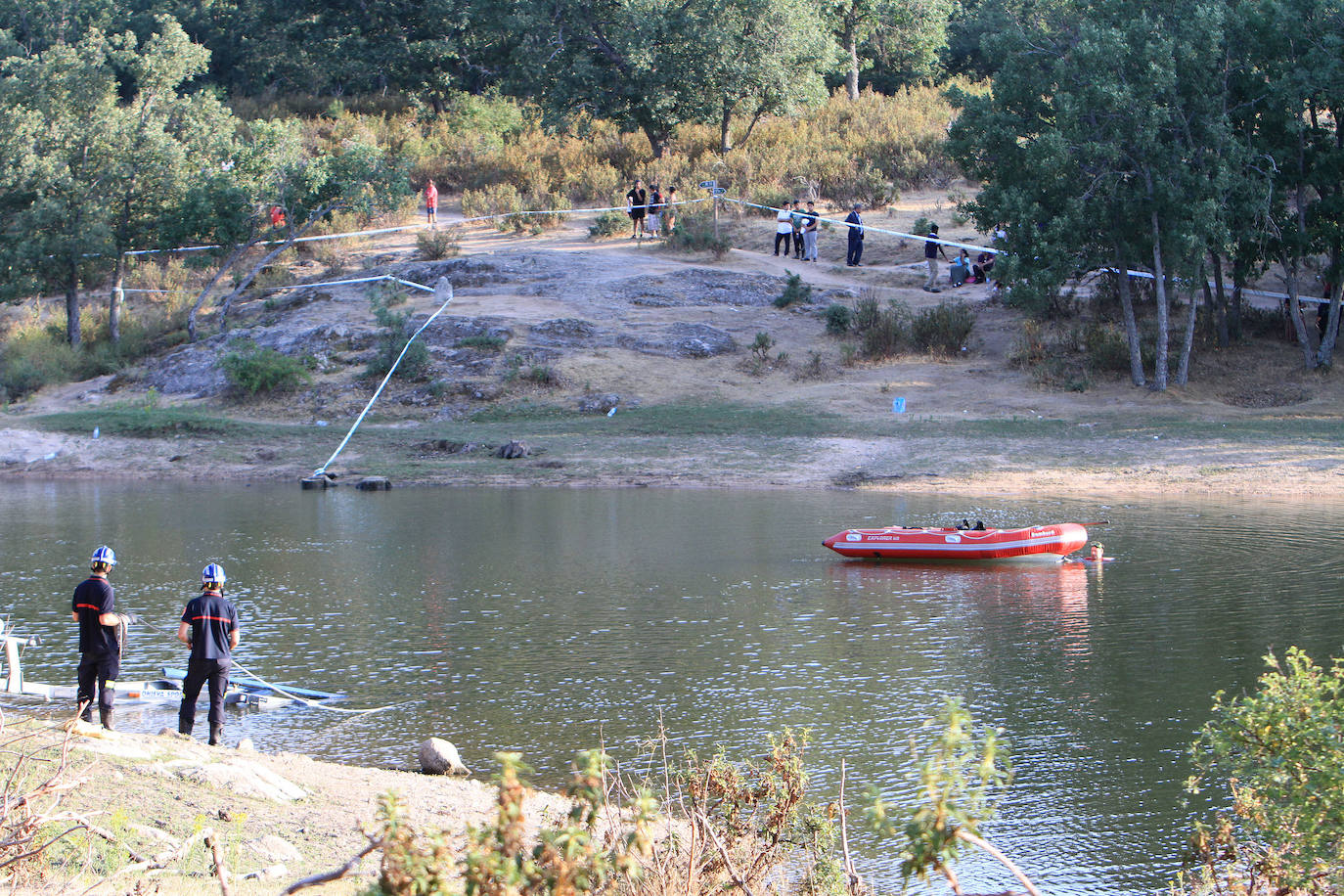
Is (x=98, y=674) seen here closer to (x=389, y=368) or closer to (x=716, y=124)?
(x=389, y=368)

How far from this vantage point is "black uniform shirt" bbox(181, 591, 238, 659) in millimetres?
10734

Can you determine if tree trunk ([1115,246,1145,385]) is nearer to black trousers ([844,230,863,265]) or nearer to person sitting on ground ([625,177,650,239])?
black trousers ([844,230,863,265])

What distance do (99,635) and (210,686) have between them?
3.24 ft

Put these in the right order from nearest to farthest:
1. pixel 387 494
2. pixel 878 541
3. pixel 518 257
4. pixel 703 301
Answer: pixel 878 541 → pixel 387 494 → pixel 703 301 → pixel 518 257

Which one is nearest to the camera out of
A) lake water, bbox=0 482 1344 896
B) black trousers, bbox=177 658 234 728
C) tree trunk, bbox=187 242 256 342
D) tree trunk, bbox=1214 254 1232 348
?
lake water, bbox=0 482 1344 896

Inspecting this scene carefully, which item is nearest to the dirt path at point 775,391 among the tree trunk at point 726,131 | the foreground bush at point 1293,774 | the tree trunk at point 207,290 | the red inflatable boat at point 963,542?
the tree trunk at point 207,290

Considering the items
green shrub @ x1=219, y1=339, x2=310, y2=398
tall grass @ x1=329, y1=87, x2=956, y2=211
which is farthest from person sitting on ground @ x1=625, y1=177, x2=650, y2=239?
green shrub @ x1=219, y1=339, x2=310, y2=398

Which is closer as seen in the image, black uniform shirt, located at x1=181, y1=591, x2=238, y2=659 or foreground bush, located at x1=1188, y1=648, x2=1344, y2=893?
foreground bush, located at x1=1188, y1=648, x2=1344, y2=893

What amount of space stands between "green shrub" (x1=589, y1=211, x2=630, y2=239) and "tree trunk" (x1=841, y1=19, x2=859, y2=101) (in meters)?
16.1

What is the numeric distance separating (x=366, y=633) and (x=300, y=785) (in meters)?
5.63

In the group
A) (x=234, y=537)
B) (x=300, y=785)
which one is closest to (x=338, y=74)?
(x=234, y=537)

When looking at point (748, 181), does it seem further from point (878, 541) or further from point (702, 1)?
point (878, 541)

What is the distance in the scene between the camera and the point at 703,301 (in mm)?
35656

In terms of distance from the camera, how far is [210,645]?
10.7 meters
